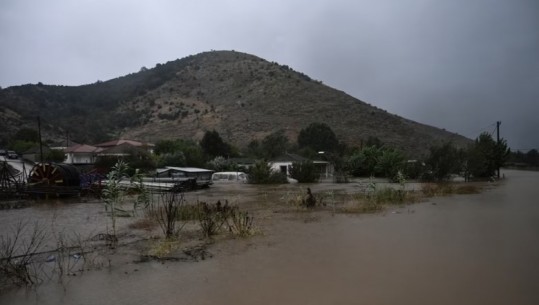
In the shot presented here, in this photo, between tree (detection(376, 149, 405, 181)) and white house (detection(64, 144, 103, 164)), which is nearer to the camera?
tree (detection(376, 149, 405, 181))

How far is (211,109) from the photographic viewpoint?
271 ft

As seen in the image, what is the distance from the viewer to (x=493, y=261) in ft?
32.8

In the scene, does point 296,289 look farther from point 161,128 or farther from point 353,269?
point 161,128

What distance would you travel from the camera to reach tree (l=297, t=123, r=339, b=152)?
65.1m

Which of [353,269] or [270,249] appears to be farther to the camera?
[270,249]

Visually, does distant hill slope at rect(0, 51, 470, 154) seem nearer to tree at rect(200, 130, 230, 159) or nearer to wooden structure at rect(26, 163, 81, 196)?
tree at rect(200, 130, 230, 159)

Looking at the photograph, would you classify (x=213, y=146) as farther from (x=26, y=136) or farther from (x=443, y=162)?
(x=26, y=136)

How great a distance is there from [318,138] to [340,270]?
5650 cm

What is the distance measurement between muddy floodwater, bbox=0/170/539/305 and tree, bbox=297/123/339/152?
4926cm

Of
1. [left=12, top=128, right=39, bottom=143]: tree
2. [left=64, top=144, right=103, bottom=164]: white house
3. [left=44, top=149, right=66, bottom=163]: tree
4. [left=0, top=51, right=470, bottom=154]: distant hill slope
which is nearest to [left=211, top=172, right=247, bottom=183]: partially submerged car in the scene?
[left=44, top=149, right=66, bottom=163]: tree

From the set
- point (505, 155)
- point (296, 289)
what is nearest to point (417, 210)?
point (296, 289)

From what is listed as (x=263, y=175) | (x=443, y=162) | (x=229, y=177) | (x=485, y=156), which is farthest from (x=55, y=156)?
(x=485, y=156)

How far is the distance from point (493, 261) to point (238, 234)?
6965 millimetres

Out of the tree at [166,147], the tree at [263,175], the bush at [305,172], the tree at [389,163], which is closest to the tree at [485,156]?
the tree at [389,163]
